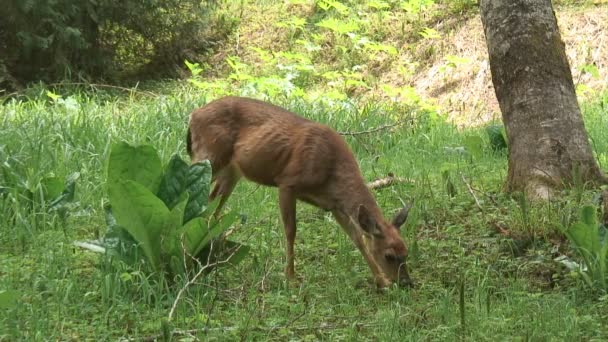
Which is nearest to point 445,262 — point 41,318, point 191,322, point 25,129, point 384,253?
point 384,253

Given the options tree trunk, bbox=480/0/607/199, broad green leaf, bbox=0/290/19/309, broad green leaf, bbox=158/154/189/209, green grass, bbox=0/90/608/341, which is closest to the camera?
broad green leaf, bbox=0/290/19/309

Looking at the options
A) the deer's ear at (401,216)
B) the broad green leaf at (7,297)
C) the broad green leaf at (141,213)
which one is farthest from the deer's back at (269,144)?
the broad green leaf at (7,297)

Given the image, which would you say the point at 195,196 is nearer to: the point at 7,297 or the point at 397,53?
the point at 7,297

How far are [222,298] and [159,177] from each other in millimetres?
755

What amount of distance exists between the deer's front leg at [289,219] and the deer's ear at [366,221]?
1.53 ft

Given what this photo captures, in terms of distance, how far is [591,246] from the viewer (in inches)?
178

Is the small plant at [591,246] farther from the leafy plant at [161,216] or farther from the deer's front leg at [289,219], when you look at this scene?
the leafy plant at [161,216]

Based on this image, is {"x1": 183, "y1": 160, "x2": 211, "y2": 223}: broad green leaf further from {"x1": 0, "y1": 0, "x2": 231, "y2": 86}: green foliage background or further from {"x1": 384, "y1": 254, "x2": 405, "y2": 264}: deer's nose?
{"x1": 0, "y1": 0, "x2": 231, "y2": 86}: green foliage background

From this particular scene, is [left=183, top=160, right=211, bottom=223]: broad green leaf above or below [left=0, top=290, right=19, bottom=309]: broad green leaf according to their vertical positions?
above

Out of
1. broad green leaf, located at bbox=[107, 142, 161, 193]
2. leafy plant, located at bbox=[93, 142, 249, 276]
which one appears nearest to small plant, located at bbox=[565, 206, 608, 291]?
leafy plant, located at bbox=[93, 142, 249, 276]

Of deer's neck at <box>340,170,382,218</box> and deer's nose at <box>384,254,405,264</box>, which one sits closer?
deer's nose at <box>384,254,405,264</box>

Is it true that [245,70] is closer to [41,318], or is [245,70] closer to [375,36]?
[375,36]

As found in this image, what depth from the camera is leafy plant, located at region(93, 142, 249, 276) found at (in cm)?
430

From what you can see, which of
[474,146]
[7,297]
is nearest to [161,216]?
[7,297]
